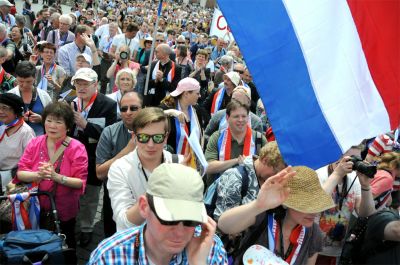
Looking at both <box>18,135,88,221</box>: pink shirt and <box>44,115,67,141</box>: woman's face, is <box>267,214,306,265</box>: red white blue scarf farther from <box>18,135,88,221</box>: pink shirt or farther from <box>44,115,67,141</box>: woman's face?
<box>44,115,67,141</box>: woman's face

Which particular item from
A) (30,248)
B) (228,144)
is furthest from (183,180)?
(228,144)

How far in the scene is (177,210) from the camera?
1711 mm

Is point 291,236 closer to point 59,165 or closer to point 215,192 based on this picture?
A: point 215,192

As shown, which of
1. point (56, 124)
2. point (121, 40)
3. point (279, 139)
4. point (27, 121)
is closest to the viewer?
point (279, 139)

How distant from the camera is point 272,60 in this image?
261 cm

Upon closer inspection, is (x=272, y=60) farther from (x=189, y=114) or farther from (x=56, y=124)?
(x=189, y=114)

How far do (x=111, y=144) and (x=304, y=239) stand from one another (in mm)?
2022

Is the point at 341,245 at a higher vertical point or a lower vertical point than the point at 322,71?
lower

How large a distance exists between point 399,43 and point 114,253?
6.42 ft

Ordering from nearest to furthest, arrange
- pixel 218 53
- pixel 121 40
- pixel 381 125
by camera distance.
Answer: pixel 381 125
pixel 121 40
pixel 218 53

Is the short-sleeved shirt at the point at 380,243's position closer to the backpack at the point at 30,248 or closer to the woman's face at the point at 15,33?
the backpack at the point at 30,248

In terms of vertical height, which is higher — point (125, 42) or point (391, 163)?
point (125, 42)

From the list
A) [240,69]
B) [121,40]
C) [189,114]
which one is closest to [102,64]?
[121,40]

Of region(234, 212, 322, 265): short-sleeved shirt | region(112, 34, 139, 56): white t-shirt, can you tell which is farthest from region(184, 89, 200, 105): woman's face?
region(112, 34, 139, 56): white t-shirt
